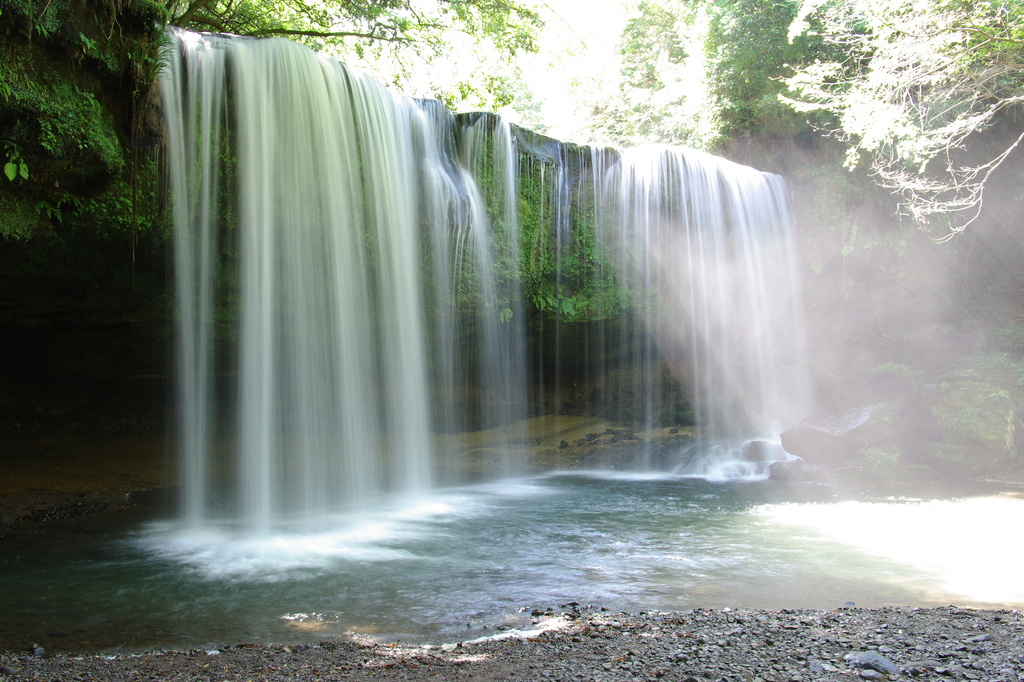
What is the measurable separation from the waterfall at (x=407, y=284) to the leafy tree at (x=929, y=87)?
7.89 ft

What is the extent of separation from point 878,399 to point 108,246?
1231 cm

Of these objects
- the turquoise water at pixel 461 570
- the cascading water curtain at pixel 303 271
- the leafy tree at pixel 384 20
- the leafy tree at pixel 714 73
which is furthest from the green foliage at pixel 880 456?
the leafy tree at pixel 384 20

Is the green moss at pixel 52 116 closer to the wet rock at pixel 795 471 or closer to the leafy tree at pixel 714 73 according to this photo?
the wet rock at pixel 795 471

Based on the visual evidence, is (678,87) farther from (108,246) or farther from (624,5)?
(108,246)

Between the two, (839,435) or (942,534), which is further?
(839,435)

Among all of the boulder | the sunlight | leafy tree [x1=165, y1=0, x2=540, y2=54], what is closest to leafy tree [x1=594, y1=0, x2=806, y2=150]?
leafy tree [x1=165, y1=0, x2=540, y2=54]

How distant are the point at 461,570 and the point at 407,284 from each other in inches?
177

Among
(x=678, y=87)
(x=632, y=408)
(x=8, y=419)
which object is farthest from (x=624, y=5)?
(x=8, y=419)

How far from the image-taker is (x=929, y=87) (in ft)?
38.4

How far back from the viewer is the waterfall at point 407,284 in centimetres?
788

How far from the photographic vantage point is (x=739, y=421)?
13.9m

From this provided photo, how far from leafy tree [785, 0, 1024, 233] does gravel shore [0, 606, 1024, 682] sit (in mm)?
8508

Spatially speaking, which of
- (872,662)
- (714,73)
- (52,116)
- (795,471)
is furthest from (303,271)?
(714,73)

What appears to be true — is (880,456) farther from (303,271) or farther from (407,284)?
(303,271)
